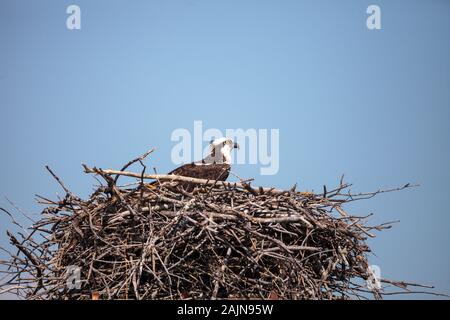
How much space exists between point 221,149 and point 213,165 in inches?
39.6

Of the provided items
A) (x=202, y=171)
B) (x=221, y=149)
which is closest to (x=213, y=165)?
(x=202, y=171)

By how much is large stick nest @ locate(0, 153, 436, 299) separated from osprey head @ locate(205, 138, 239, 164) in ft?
7.28

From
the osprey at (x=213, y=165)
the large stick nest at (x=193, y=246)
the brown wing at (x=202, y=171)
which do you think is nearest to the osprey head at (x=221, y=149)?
the osprey at (x=213, y=165)

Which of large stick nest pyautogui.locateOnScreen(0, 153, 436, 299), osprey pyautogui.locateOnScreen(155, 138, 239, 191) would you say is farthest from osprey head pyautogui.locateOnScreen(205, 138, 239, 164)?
large stick nest pyautogui.locateOnScreen(0, 153, 436, 299)

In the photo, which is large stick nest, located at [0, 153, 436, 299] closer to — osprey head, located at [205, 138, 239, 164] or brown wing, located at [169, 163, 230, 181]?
brown wing, located at [169, 163, 230, 181]

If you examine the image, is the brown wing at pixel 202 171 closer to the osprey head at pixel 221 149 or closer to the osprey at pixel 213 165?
the osprey at pixel 213 165

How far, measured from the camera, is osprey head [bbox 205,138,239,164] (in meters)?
9.03

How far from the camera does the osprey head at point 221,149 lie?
356 inches

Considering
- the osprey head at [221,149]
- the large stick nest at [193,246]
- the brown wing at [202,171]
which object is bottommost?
the large stick nest at [193,246]

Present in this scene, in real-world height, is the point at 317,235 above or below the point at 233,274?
above
